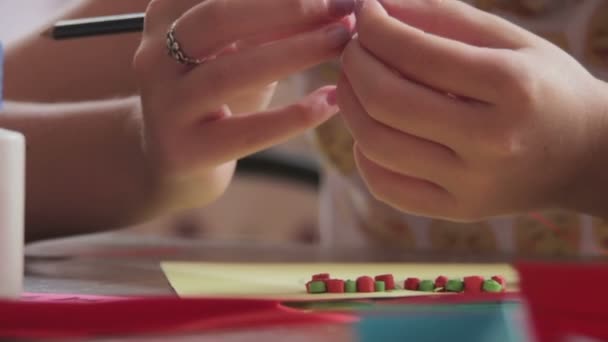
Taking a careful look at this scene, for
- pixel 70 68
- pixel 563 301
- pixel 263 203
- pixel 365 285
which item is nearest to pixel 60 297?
pixel 365 285

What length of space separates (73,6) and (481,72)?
555 mm

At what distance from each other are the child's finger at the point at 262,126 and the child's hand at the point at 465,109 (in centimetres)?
9

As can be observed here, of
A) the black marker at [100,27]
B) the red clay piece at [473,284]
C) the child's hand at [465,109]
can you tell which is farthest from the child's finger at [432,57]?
the black marker at [100,27]

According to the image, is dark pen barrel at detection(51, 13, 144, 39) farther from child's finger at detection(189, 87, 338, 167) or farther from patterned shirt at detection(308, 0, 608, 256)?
patterned shirt at detection(308, 0, 608, 256)

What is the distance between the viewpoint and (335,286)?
458 mm

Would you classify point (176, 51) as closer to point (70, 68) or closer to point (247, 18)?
point (247, 18)

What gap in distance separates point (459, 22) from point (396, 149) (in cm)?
7

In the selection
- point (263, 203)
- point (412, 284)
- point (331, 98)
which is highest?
point (331, 98)

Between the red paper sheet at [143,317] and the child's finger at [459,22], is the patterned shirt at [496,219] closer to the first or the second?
the child's finger at [459,22]

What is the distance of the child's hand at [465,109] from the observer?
1.37 feet

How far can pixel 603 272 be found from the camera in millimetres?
287

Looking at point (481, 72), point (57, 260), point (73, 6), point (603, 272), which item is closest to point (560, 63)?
point (481, 72)

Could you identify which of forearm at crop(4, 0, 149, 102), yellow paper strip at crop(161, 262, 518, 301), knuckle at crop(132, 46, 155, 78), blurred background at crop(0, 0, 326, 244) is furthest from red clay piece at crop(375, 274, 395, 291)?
blurred background at crop(0, 0, 326, 244)

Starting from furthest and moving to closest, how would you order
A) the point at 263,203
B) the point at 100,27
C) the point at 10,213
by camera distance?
1. the point at 263,203
2. the point at 100,27
3. the point at 10,213
